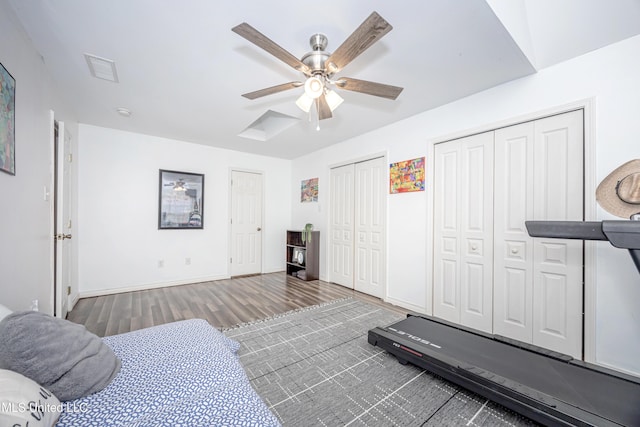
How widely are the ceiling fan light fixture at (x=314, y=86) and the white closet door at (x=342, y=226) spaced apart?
244 centimetres

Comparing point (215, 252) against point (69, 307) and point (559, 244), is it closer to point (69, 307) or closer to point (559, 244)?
point (69, 307)

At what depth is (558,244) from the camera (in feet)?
7.18

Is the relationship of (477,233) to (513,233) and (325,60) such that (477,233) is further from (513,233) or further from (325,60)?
Result: (325,60)

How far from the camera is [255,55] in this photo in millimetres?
2010

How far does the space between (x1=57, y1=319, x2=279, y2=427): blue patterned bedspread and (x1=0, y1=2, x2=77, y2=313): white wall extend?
0.95 meters

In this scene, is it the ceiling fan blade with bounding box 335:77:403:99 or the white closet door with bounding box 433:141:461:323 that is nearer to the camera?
the ceiling fan blade with bounding box 335:77:403:99

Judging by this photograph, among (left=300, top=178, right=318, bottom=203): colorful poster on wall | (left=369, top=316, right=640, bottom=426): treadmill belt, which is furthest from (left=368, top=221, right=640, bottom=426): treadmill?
(left=300, top=178, right=318, bottom=203): colorful poster on wall

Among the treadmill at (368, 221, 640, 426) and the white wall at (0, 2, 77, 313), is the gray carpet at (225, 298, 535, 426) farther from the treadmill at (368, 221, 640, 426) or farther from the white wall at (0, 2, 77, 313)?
the white wall at (0, 2, 77, 313)

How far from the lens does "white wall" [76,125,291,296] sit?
366 centimetres

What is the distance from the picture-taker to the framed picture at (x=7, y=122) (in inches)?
57.5

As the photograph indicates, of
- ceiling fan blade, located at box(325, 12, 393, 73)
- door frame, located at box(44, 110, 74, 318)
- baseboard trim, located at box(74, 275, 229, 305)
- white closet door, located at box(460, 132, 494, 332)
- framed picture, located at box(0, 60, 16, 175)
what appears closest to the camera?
ceiling fan blade, located at box(325, 12, 393, 73)

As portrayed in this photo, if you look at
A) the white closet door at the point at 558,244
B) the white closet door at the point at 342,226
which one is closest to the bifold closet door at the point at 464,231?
the white closet door at the point at 558,244

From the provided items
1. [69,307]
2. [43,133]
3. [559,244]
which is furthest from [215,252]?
[559,244]

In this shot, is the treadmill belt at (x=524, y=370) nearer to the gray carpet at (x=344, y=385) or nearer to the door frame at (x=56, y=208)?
the gray carpet at (x=344, y=385)
